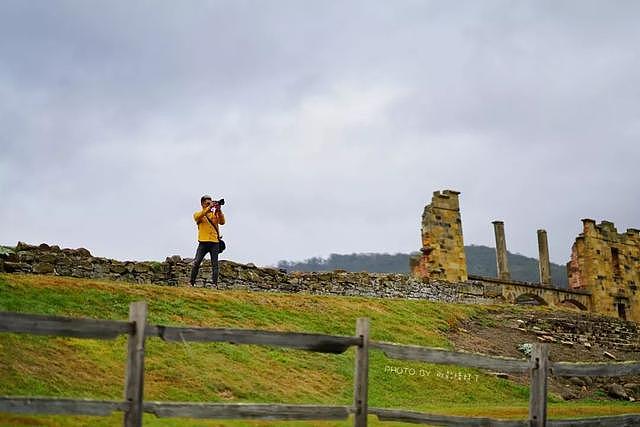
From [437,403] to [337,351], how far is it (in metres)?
9.45

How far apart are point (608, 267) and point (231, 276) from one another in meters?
33.0

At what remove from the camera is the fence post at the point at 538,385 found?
36.4 feet

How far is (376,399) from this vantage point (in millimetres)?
17953

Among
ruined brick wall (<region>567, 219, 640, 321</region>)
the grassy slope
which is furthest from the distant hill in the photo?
the grassy slope

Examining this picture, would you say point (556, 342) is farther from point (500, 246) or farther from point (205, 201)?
point (500, 246)

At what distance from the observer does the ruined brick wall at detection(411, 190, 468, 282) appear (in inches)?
1652

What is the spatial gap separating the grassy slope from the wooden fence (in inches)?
87.1

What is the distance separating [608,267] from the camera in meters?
53.1

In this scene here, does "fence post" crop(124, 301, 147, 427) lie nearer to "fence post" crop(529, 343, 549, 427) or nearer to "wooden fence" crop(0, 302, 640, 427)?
"wooden fence" crop(0, 302, 640, 427)

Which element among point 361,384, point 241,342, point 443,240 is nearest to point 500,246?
point 443,240

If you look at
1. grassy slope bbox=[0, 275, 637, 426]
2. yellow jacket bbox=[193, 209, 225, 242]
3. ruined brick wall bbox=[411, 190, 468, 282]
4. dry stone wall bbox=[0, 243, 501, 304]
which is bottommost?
grassy slope bbox=[0, 275, 637, 426]

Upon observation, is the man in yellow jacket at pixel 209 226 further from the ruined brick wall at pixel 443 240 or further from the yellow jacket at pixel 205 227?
the ruined brick wall at pixel 443 240

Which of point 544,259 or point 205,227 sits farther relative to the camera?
point 544,259

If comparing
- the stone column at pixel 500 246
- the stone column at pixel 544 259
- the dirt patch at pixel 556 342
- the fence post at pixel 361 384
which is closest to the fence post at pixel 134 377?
the fence post at pixel 361 384
